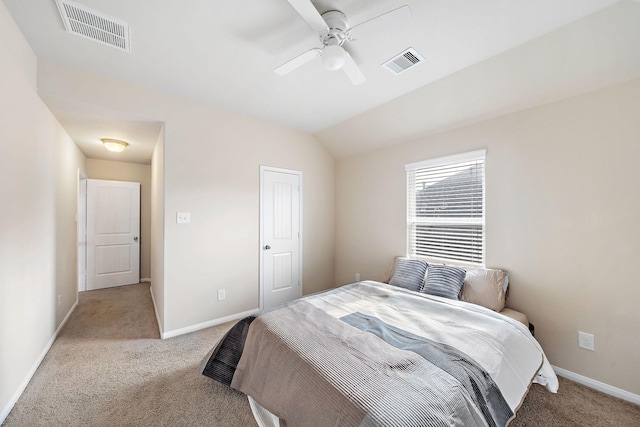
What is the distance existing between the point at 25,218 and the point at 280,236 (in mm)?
2464

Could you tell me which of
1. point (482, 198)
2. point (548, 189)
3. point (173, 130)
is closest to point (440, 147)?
point (482, 198)

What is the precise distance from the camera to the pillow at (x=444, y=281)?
8.20 ft

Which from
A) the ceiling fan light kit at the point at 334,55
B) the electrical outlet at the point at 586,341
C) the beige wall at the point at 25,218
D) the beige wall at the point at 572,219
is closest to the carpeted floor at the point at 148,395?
the beige wall at the point at 25,218

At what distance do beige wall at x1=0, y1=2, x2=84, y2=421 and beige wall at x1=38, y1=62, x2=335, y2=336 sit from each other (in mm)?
416

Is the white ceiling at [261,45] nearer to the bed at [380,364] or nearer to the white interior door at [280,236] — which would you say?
the white interior door at [280,236]

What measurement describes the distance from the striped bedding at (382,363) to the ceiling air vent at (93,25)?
2316mm

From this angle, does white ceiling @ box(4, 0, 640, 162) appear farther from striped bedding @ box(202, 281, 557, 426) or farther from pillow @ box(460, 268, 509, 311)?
striped bedding @ box(202, 281, 557, 426)

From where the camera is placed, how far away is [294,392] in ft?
4.49

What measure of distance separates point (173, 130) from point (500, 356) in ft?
11.5

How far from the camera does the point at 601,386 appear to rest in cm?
198

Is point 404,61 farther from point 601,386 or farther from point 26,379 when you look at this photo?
point 26,379

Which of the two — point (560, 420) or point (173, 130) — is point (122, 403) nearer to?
point (173, 130)

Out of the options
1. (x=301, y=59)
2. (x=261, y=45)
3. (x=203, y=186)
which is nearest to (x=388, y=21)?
(x=301, y=59)

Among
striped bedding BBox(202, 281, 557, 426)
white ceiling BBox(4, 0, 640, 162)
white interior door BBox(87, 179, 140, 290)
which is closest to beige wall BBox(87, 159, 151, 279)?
white interior door BBox(87, 179, 140, 290)
